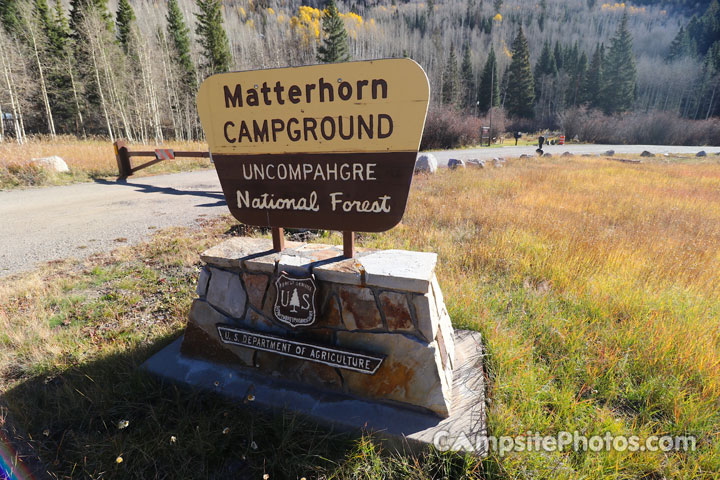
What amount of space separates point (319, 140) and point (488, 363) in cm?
201

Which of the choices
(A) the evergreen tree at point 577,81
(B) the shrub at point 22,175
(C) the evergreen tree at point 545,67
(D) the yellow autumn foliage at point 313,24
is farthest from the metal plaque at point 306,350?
(C) the evergreen tree at point 545,67

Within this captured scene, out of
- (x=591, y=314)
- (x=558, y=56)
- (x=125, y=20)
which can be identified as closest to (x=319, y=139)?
(x=591, y=314)

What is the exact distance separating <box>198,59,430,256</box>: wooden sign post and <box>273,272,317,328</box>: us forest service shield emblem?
0.38 m

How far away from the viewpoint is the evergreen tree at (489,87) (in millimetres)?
53938

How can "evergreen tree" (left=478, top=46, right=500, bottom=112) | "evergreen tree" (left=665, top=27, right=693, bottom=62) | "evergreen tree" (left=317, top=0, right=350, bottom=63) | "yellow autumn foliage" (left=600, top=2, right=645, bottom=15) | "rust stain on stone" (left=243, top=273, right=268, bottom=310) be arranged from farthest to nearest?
"yellow autumn foliage" (left=600, top=2, right=645, bottom=15), "evergreen tree" (left=665, top=27, right=693, bottom=62), "evergreen tree" (left=478, top=46, right=500, bottom=112), "evergreen tree" (left=317, top=0, right=350, bottom=63), "rust stain on stone" (left=243, top=273, right=268, bottom=310)

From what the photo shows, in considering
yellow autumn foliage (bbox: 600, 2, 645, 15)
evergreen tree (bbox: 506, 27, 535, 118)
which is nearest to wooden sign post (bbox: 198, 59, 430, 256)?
evergreen tree (bbox: 506, 27, 535, 118)

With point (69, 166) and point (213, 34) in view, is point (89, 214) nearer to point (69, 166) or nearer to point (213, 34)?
point (69, 166)

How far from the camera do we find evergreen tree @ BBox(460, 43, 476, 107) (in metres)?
58.9

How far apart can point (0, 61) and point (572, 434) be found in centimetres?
3300

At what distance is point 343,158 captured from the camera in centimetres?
210

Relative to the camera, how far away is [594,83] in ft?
184

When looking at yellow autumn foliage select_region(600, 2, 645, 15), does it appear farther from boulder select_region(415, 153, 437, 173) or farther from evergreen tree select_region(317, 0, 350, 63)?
boulder select_region(415, 153, 437, 173)

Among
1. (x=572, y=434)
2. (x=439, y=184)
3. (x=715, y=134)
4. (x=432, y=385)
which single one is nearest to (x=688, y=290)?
(x=572, y=434)

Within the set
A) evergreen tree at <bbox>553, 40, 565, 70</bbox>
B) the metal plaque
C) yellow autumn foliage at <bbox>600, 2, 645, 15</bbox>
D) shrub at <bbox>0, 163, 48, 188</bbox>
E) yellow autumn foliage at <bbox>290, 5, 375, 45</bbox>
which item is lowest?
the metal plaque
